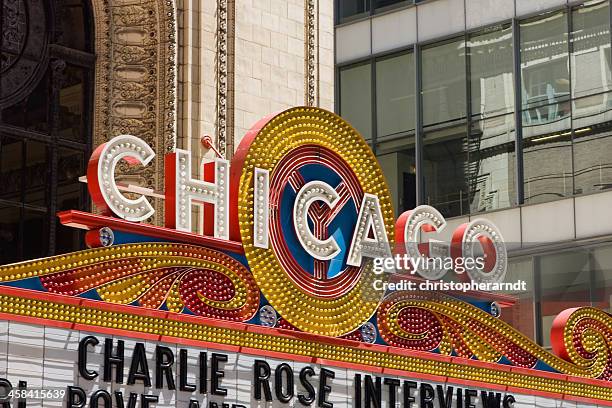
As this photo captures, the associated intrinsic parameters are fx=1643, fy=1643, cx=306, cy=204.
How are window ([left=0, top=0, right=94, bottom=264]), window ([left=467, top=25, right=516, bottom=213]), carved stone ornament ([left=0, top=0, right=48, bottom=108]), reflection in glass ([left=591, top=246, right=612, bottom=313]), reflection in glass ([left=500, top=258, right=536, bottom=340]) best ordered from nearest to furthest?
window ([left=0, top=0, right=94, bottom=264]), carved stone ornament ([left=0, top=0, right=48, bottom=108]), reflection in glass ([left=591, top=246, right=612, bottom=313]), reflection in glass ([left=500, top=258, right=536, bottom=340]), window ([left=467, top=25, right=516, bottom=213])

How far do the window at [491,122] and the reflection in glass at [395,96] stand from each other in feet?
6.24

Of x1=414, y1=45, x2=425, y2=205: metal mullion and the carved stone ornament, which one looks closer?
the carved stone ornament

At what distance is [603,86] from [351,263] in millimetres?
17635

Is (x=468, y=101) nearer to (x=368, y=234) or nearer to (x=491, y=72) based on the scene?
(x=491, y=72)

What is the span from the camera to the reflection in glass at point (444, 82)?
1547 inches

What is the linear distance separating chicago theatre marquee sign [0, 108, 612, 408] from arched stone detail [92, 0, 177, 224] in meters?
1.45

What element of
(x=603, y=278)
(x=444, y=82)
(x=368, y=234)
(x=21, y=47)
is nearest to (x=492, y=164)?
(x=444, y=82)

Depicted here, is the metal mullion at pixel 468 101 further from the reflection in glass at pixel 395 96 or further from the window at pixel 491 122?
the reflection in glass at pixel 395 96

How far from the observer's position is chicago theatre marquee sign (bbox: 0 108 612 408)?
1681 cm

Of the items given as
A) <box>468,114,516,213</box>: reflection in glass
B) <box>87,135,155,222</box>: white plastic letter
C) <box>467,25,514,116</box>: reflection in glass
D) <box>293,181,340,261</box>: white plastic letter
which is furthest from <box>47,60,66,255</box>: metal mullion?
<box>467,25,514,116</box>: reflection in glass

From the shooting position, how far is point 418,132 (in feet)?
131

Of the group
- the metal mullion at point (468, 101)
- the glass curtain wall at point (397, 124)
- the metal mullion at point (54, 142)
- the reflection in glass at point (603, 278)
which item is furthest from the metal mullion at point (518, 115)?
the metal mullion at point (54, 142)

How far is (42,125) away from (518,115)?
692 inches

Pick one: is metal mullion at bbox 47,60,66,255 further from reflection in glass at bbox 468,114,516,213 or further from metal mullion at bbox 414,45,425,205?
metal mullion at bbox 414,45,425,205
